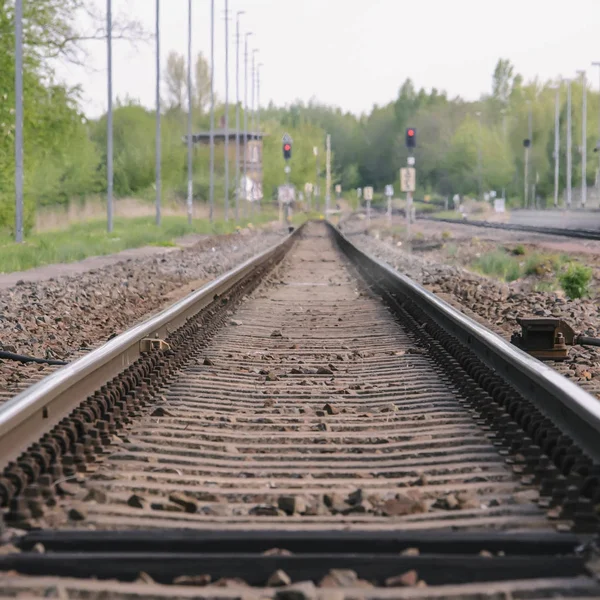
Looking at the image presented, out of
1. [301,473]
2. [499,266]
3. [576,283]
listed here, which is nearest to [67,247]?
[499,266]

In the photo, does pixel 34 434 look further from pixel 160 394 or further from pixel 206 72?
pixel 206 72

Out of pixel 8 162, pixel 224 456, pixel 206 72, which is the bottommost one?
pixel 224 456

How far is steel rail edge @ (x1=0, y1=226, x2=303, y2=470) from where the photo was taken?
513 centimetres

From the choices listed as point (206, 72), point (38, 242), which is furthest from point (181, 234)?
point (206, 72)

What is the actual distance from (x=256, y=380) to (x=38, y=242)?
21891 millimetres

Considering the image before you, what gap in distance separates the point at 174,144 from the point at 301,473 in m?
86.0

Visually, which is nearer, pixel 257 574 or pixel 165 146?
pixel 257 574

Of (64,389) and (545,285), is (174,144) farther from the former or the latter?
(64,389)

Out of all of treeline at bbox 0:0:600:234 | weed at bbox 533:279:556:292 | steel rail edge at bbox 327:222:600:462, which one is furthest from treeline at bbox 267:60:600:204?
steel rail edge at bbox 327:222:600:462

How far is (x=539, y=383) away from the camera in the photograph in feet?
20.4

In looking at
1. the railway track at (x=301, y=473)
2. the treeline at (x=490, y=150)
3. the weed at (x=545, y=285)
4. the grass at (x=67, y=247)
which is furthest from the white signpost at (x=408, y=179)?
the treeline at (x=490, y=150)

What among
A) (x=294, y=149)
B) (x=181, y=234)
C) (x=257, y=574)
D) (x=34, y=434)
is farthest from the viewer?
(x=294, y=149)

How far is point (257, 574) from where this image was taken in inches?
139

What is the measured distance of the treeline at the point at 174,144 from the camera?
4144 centimetres
